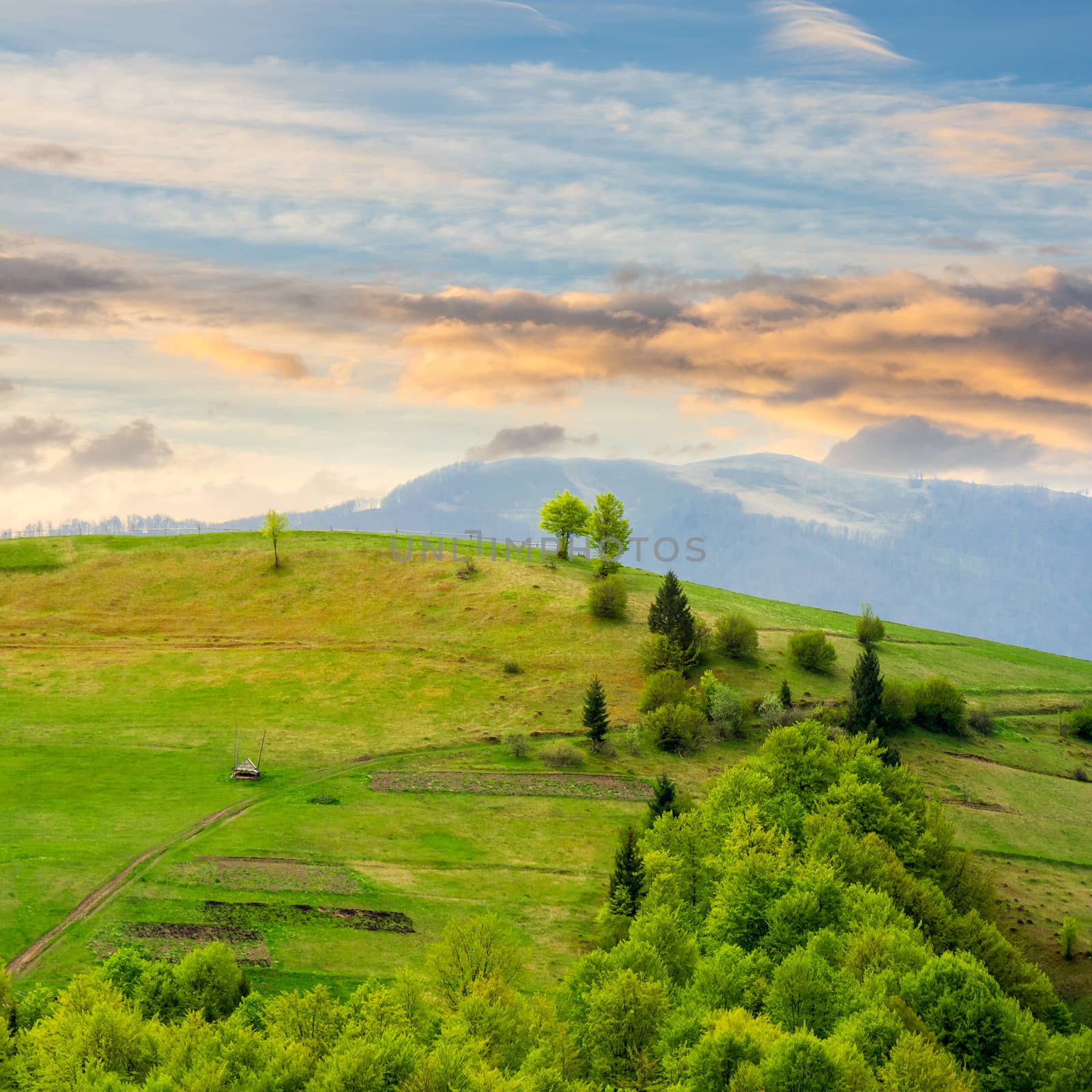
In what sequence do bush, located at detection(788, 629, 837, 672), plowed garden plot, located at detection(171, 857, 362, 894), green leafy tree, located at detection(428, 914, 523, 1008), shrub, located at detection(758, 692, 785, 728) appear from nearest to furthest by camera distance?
green leafy tree, located at detection(428, 914, 523, 1008)
plowed garden plot, located at detection(171, 857, 362, 894)
shrub, located at detection(758, 692, 785, 728)
bush, located at detection(788, 629, 837, 672)

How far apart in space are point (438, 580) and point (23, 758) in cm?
7208

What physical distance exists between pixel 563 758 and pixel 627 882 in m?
31.3

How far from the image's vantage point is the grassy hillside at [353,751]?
75.9 metres

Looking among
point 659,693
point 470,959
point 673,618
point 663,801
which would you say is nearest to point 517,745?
point 659,693

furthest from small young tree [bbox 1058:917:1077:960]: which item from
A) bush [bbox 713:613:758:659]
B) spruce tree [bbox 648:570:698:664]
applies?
bush [bbox 713:613:758:659]

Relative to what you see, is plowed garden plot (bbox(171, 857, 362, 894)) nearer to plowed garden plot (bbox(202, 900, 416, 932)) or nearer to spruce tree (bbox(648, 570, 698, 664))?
plowed garden plot (bbox(202, 900, 416, 932))

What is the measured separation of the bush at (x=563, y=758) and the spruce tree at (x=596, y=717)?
447 cm

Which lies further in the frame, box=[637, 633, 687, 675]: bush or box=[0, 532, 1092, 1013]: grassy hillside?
box=[637, 633, 687, 675]: bush

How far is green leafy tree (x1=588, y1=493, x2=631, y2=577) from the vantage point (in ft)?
564

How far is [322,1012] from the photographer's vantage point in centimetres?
5488

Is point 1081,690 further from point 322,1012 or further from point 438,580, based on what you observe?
point 322,1012

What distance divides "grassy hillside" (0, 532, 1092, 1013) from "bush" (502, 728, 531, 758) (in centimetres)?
156

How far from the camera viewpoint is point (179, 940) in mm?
69812

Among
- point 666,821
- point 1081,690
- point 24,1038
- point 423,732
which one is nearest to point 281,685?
point 423,732
